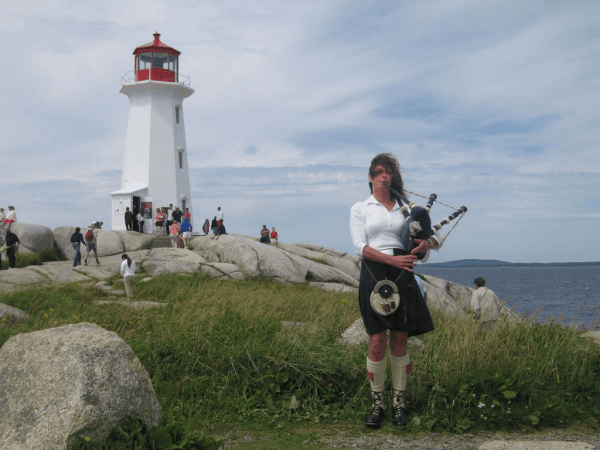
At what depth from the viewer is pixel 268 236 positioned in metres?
30.4

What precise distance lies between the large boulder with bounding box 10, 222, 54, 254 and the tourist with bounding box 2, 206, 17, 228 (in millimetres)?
490

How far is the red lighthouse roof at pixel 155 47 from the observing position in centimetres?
3114

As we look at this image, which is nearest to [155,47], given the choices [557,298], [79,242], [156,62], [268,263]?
[156,62]

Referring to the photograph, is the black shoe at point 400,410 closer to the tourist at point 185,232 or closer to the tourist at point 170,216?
the tourist at point 185,232

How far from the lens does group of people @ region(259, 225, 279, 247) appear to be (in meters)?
29.8

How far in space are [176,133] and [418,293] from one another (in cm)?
2872

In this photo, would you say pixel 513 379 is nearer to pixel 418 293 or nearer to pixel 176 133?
pixel 418 293

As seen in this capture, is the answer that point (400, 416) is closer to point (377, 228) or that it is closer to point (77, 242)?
point (377, 228)

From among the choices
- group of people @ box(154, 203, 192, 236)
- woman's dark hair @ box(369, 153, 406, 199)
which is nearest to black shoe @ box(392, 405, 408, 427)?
woman's dark hair @ box(369, 153, 406, 199)

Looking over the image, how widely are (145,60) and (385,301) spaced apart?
3091 cm

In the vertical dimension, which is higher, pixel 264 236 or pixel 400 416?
pixel 264 236

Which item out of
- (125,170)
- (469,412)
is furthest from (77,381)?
(125,170)

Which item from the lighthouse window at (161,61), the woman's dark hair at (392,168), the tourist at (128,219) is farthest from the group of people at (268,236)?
the woman's dark hair at (392,168)

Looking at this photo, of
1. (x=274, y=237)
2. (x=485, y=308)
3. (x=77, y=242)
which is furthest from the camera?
(x=274, y=237)
